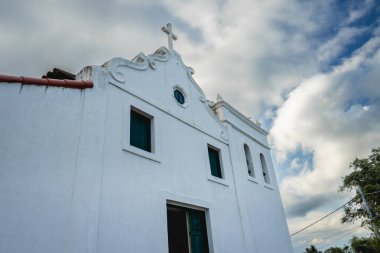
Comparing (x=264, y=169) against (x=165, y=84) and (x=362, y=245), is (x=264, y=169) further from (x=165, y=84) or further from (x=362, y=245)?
(x=362, y=245)

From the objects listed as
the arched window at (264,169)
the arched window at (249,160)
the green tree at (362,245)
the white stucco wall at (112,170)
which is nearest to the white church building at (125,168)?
the white stucco wall at (112,170)

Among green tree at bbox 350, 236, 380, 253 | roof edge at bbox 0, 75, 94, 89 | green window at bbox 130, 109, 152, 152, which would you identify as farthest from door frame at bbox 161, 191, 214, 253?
green tree at bbox 350, 236, 380, 253

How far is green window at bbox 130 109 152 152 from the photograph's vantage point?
7.16m

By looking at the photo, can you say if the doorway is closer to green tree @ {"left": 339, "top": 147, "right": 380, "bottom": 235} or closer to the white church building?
the white church building

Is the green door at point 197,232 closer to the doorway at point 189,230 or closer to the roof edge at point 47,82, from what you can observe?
the doorway at point 189,230

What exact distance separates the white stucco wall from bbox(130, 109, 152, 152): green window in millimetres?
216

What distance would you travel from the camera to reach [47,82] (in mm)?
5684

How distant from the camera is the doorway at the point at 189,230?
7457mm

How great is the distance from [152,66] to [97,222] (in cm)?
509

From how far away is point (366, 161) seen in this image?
24.5m

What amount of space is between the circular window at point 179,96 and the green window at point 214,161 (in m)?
1.94

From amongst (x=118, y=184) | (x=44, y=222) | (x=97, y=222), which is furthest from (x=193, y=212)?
(x=44, y=222)

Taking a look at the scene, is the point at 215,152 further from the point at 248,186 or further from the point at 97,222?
the point at 97,222

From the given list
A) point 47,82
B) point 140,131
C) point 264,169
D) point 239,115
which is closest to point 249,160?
point 264,169
